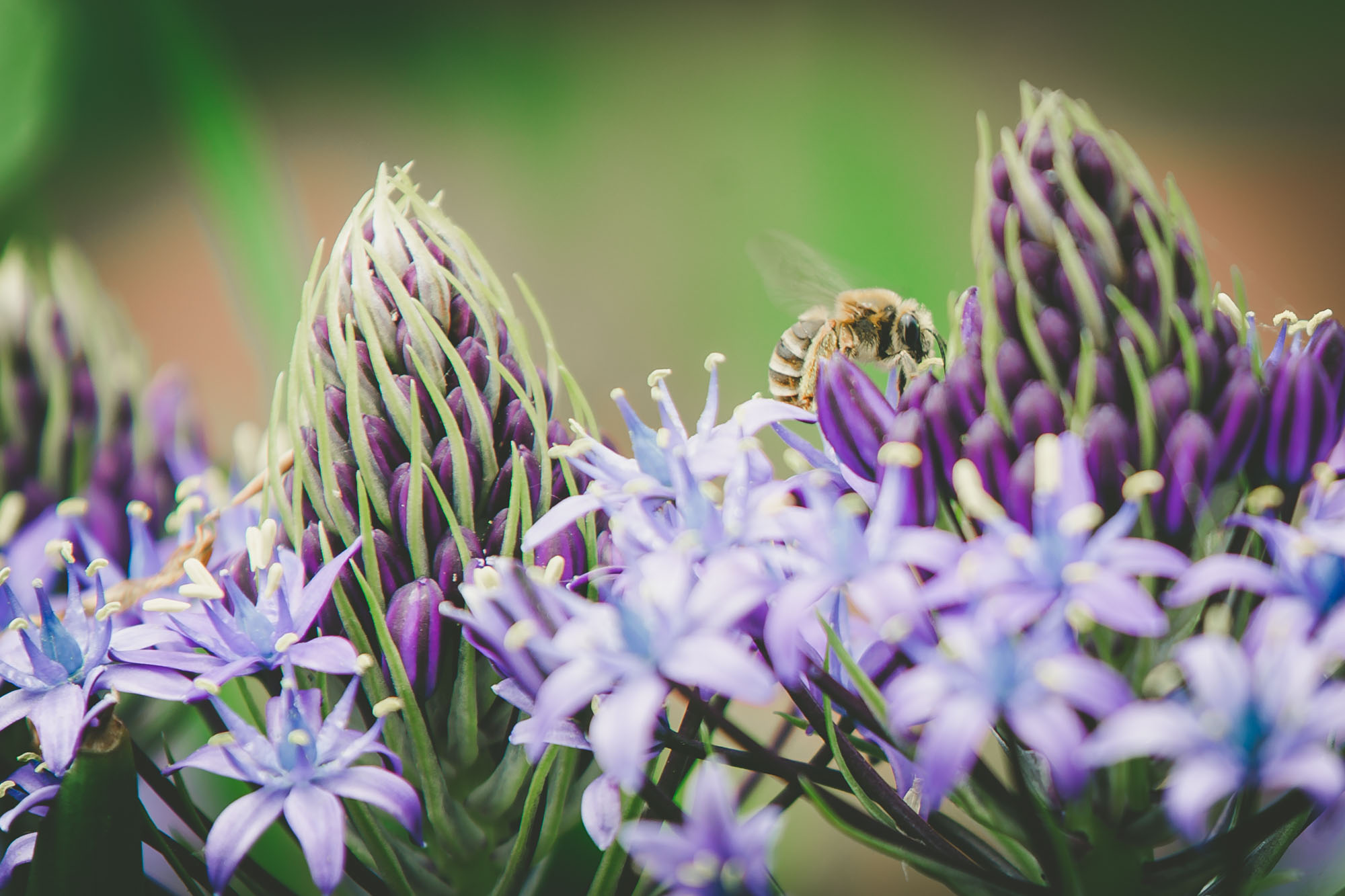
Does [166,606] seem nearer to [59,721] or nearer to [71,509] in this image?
[59,721]

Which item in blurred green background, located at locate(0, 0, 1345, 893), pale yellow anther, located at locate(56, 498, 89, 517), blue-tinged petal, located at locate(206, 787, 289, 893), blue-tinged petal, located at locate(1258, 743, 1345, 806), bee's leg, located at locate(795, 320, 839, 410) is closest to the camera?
blue-tinged petal, located at locate(1258, 743, 1345, 806)

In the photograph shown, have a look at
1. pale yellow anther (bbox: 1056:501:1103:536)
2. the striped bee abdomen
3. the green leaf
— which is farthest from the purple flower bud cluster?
the striped bee abdomen

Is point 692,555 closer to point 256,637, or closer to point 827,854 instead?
point 256,637

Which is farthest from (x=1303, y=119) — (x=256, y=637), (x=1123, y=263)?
(x=256, y=637)

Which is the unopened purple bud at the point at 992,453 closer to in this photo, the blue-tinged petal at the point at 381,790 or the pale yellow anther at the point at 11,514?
the blue-tinged petal at the point at 381,790

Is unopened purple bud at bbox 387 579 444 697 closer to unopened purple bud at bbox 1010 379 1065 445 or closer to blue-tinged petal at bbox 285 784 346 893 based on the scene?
blue-tinged petal at bbox 285 784 346 893

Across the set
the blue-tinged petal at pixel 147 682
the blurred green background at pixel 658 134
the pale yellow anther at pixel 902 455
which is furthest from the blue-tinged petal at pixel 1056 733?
the blurred green background at pixel 658 134

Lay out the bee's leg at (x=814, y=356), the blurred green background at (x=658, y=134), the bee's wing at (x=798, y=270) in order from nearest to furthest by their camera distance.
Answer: the bee's leg at (x=814, y=356) → the bee's wing at (x=798, y=270) → the blurred green background at (x=658, y=134)

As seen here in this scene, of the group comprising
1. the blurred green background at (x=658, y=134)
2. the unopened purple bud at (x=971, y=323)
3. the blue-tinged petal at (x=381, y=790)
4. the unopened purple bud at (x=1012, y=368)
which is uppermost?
the blurred green background at (x=658, y=134)
